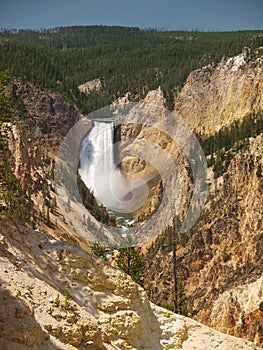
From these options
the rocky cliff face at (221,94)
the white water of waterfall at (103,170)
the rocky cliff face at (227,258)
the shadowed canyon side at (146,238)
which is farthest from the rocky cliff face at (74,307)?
the rocky cliff face at (221,94)

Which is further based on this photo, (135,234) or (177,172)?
(177,172)

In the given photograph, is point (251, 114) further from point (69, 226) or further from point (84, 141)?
point (69, 226)

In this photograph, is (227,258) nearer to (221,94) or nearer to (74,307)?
(74,307)

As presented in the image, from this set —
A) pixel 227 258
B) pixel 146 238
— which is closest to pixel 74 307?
pixel 227 258

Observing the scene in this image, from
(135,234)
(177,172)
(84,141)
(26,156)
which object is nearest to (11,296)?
(26,156)

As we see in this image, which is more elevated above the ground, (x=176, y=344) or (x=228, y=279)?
(x=228, y=279)

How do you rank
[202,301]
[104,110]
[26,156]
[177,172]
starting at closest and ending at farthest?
[202,301] → [26,156] → [177,172] → [104,110]

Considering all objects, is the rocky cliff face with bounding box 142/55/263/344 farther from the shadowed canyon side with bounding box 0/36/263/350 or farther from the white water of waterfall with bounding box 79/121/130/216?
the white water of waterfall with bounding box 79/121/130/216

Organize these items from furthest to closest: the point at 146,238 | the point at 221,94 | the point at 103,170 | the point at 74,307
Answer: the point at 221,94 < the point at 103,170 < the point at 146,238 < the point at 74,307
